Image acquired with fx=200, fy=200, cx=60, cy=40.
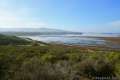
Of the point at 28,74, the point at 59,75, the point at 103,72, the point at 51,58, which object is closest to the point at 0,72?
the point at 28,74

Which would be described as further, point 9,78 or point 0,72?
point 0,72

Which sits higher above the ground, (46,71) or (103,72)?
(46,71)

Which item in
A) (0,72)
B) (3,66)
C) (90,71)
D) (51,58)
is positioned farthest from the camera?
(51,58)

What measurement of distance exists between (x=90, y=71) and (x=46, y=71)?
3.29 meters

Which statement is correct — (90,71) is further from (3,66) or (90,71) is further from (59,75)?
(3,66)

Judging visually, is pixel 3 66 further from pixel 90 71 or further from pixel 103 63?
pixel 103 63

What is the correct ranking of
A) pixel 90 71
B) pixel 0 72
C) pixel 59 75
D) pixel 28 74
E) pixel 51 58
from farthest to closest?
pixel 51 58 → pixel 90 71 → pixel 0 72 → pixel 59 75 → pixel 28 74

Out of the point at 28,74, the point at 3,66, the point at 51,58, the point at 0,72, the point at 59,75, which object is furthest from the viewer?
the point at 51,58

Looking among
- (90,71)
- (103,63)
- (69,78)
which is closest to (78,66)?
(90,71)

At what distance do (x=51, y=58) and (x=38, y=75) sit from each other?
23.8 ft

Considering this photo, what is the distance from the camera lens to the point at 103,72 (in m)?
9.09

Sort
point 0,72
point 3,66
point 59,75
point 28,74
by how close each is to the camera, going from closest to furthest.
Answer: point 28,74
point 59,75
point 0,72
point 3,66

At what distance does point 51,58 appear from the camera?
43.5 feet

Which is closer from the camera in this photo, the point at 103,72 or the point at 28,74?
the point at 28,74
